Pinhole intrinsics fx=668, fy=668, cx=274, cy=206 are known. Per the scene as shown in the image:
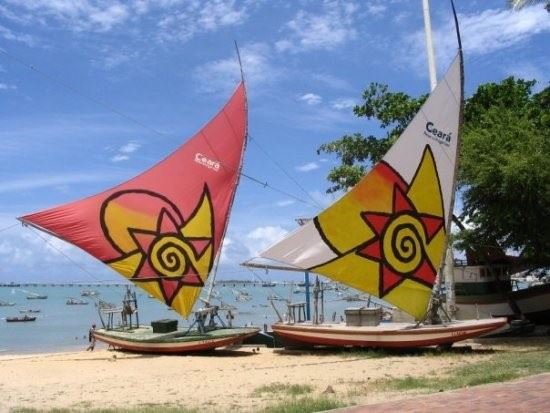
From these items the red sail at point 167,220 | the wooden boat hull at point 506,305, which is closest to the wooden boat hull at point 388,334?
the red sail at point 167,220

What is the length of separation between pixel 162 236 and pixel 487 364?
41.5 ft

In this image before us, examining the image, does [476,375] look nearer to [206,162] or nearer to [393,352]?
[393,352]

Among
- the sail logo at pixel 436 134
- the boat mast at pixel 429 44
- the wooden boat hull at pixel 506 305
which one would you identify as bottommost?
the wooden boat hull at pixel 506 305

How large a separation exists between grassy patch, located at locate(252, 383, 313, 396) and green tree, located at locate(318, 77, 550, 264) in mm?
11018

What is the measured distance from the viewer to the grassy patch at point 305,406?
1029 cm

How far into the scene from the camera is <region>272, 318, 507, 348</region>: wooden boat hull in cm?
1992

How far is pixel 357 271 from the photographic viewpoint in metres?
20.3

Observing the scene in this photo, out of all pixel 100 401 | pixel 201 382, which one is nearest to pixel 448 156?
pixel 201 382

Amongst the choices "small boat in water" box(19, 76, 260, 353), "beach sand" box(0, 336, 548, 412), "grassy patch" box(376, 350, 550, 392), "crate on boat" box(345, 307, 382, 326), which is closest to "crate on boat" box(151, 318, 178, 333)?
"small boat in water" box(19, 76, 260, 353)

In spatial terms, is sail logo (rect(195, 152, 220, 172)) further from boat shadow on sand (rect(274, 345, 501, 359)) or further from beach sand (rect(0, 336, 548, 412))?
boat shadow on sand (rect(274, 345, 501, 359))

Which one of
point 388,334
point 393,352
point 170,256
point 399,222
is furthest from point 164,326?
point 399,222

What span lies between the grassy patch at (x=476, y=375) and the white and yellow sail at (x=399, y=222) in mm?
4647

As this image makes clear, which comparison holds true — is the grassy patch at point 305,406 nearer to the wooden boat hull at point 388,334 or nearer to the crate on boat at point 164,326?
the wooden boat hull at point 388,334

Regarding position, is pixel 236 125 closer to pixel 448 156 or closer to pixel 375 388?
pixel 448 156
